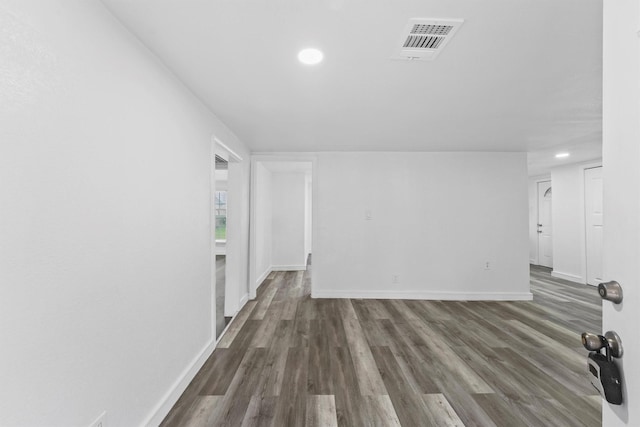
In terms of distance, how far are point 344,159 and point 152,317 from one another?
138 inches

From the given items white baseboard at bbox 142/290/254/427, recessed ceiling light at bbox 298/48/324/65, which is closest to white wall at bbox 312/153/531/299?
white baseboard at bbox 142/290/254/427

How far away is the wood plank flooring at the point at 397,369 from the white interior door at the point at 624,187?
4.76 feet

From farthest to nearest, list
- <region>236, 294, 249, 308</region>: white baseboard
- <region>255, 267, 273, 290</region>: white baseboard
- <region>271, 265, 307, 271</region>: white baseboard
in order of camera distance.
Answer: <region>271, 265, 307, 271</region>: white baseboard, <region>255, 267, 273, 290</region>: white baseboard, <region>236, 294, 249, 308</region>: white baseboard

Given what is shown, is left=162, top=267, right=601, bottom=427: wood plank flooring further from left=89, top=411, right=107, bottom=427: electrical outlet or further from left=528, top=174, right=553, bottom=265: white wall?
left=528, top=174, right=553, bottom=265: white wall

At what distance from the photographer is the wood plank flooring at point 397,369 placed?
1.91m

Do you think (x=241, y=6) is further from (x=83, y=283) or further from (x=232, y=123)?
(x=232, y=123)

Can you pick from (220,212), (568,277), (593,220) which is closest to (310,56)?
(593,220)

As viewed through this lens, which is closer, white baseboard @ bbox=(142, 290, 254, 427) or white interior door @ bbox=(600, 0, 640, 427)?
white interior door @ bbox=(600, 0, 640, 427)

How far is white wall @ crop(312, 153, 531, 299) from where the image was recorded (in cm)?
455

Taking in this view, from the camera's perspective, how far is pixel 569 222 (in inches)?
227

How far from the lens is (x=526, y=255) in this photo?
4562mm

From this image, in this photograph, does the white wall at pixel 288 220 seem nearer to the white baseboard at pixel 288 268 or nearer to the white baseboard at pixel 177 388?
the white baseboard at pixel 288 268

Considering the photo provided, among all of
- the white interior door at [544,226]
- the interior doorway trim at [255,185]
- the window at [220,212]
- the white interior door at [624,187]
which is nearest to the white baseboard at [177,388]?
the interior doorway trim at [255,185]

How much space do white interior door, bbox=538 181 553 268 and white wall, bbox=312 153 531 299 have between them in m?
3.38
